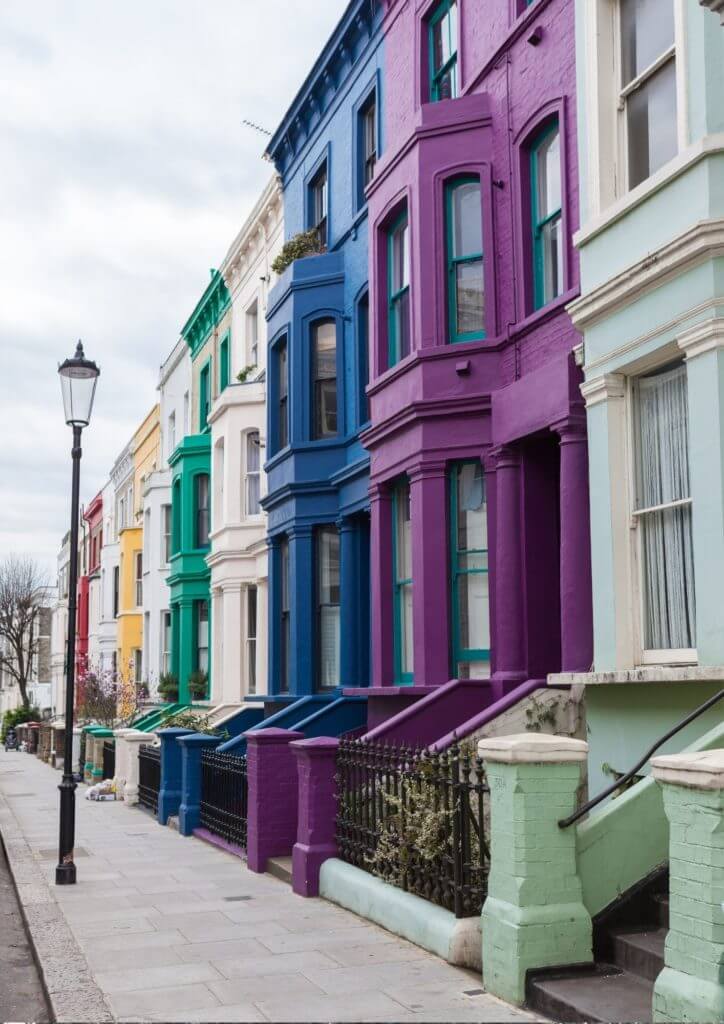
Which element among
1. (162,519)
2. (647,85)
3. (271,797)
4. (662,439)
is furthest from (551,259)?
(162,519)

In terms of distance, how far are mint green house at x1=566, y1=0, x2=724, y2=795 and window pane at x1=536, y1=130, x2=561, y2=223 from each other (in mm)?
1949

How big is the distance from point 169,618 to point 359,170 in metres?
17.4

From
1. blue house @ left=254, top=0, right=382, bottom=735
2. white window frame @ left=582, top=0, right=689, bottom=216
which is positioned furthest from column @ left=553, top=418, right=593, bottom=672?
blue house @ left=254, top=0, right=382, bottom=735

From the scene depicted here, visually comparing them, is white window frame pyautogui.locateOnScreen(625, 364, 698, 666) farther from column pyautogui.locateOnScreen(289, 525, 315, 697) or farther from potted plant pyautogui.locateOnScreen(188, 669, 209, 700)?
potted plant pyautogui.locateOnScreen(188, 669, 209, 700)

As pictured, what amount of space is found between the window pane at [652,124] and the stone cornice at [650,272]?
3.08 ft

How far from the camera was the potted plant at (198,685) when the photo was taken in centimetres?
2794

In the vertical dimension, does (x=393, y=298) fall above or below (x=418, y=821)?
above

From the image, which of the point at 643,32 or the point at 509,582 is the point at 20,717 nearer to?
the point at 509,582

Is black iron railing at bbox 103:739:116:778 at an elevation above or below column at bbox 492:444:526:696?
below

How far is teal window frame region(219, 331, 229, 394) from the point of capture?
27.7 meters

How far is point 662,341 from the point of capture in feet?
30.2

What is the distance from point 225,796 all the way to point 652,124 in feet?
30.2

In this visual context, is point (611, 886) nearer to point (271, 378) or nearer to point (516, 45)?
point (516, 45)

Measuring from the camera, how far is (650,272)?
9.28 meters
